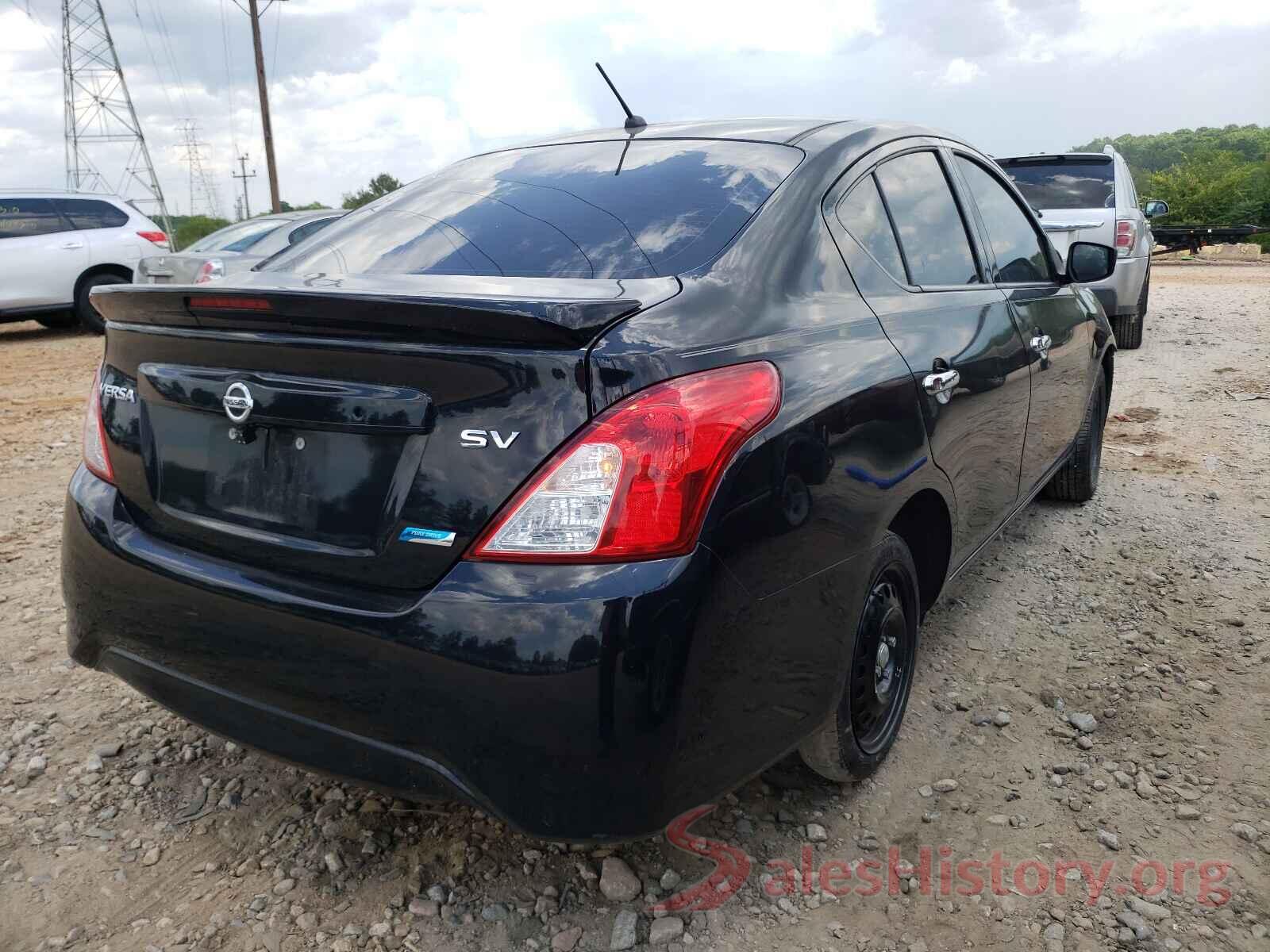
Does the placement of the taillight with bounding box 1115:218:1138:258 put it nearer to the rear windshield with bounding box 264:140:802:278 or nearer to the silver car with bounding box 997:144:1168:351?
the silver car with bounding box 997:144:1168:351

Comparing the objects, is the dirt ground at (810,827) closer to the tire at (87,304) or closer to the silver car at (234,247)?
the silver car at (234,247)

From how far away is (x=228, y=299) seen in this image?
1889 mm

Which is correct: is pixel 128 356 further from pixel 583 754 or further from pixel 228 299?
→ pixel 583 754

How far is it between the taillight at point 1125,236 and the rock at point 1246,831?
682 centimetres

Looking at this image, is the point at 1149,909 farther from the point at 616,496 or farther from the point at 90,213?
the point at 90,213

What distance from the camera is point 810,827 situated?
234cm

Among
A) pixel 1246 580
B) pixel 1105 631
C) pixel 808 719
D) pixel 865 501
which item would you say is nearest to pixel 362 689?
pixel 808 719

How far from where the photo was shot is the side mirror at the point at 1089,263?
3791 mm

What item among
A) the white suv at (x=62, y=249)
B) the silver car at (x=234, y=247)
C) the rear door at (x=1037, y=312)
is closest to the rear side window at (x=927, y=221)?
the rear door at (x=1037, y=312)

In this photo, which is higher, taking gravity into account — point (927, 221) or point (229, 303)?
point (927, 221)

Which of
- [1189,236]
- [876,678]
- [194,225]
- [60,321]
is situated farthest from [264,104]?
[194,225]

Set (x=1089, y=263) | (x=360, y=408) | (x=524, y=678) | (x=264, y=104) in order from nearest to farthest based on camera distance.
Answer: (x=524, y=678), (x=360, y=408), (x=1089, y=263), (x=264, y=104)

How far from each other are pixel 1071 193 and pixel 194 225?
61.2 meters

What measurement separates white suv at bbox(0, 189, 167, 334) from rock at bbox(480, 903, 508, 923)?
430 inches
